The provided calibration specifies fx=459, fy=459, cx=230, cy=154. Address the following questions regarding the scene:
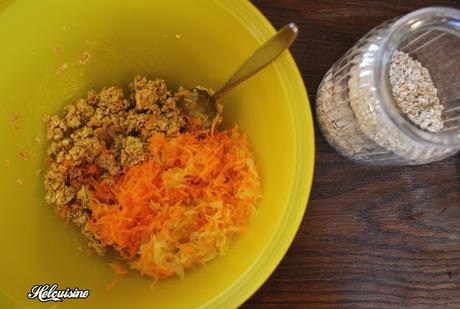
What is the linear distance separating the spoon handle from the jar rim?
265mm

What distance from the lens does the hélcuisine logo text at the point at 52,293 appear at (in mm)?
1099

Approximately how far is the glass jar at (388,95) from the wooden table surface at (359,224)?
11 centimetres

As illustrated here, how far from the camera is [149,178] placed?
1209 millimetres

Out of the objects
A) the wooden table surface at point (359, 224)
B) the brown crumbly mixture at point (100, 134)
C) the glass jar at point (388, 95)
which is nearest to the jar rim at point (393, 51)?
the glass jar at point (388, 95)

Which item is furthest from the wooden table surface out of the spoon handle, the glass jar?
the spoon handle

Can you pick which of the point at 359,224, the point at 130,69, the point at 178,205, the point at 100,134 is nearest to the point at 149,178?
the point at 178,205

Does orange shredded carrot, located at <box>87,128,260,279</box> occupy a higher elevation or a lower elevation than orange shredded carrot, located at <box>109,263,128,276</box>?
higher

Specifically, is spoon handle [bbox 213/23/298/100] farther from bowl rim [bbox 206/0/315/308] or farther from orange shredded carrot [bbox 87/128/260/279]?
orange shredded carrot [bbox 87/128/260/279]

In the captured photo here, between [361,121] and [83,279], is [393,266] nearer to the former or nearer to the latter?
[361,121]

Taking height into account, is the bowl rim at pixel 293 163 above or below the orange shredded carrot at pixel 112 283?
above

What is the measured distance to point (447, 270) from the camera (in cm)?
138

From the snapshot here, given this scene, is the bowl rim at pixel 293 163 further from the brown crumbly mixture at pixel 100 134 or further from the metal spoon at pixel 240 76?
the brown crumbly mixture at pixel 100 134

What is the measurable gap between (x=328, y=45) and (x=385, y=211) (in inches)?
20.7

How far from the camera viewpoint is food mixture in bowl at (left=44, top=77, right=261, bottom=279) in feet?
3.88
